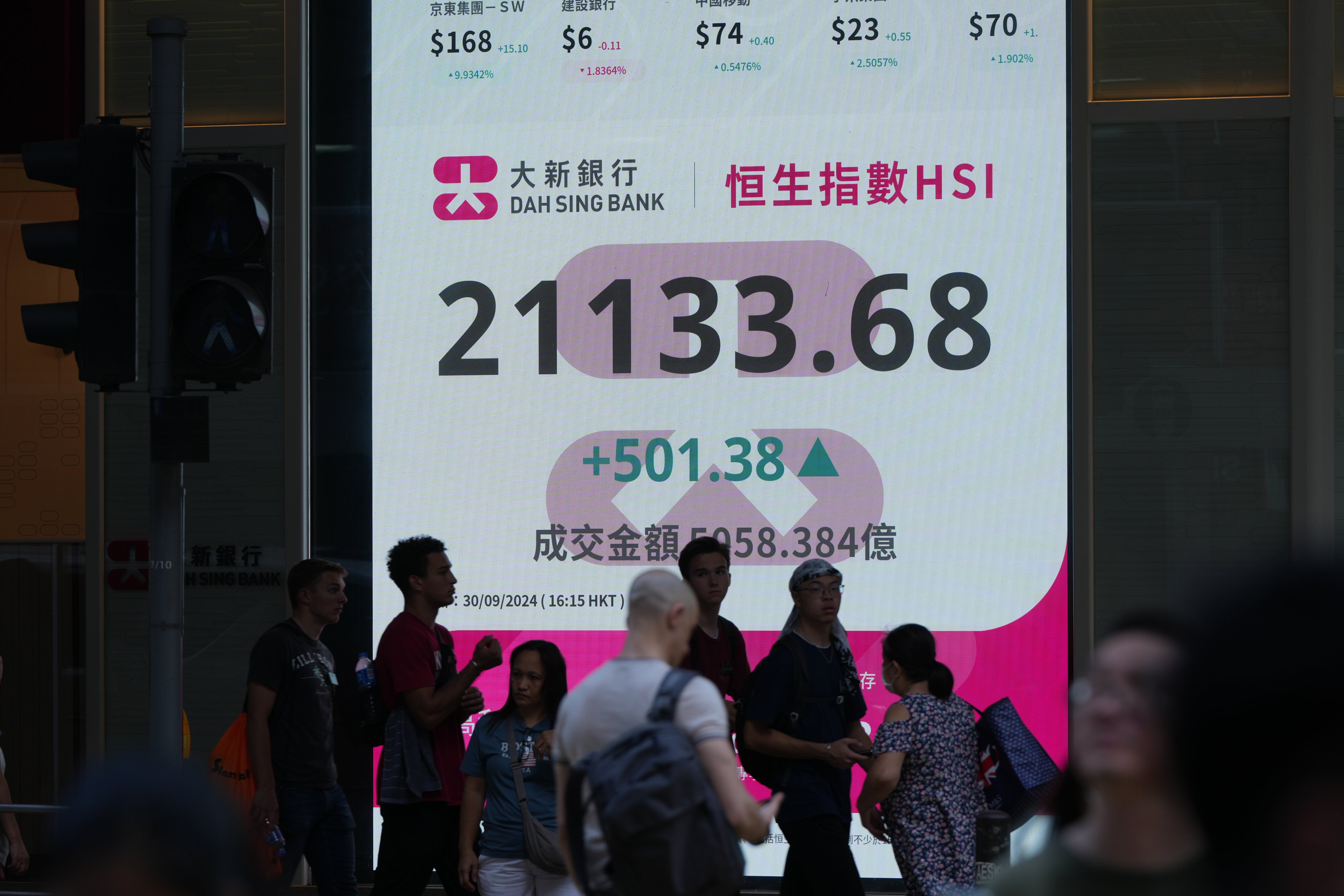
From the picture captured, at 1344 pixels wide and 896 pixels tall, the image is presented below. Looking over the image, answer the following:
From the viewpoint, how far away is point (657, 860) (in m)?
3.34

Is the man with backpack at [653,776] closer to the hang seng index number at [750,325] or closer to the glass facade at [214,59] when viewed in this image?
the hang seng index number at [750,325]

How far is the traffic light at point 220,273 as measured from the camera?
4969 millimetres

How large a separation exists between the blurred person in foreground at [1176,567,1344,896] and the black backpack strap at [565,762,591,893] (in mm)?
2449

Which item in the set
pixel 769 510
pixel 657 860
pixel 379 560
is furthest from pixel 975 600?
pixel 657 860

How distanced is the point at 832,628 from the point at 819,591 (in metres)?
0.25

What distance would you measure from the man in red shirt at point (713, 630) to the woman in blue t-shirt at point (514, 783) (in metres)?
1.03

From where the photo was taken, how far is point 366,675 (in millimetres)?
5836

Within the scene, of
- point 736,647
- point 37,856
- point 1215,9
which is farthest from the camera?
point 37,856

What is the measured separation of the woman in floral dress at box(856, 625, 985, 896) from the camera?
495cm

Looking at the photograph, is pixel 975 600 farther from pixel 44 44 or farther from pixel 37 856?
pixel 44 44

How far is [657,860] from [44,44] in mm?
7260

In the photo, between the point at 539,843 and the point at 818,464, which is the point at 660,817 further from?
the point at 818,464

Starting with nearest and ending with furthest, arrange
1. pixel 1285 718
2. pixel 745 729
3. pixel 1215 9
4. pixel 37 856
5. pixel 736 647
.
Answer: pixel 1285 718 → pixel 745 729 → pixel 736 647 → pixel 1215 9 → pixel 37 856

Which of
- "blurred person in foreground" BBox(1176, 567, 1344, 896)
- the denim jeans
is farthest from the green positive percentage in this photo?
"blurred person in foreground" BBox(1176, 567, 1344, 896)
